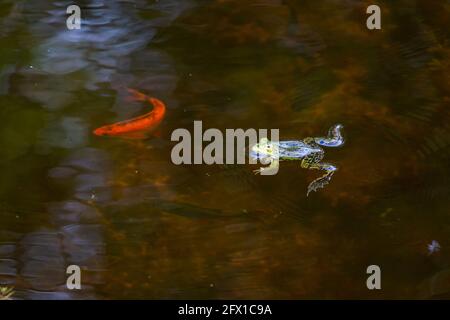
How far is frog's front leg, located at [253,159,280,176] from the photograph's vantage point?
5.13 feet

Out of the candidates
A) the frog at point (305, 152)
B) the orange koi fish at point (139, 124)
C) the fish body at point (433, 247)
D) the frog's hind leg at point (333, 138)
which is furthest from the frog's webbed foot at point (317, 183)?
the orange koi fish at point (139, 124)

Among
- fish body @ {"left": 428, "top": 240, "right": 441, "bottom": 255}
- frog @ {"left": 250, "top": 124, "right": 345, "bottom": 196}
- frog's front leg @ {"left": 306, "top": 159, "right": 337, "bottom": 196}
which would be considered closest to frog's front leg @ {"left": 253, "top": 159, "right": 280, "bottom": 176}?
frog @ {"left": 250, "top": 124, "right": 345, "bottom": 196}

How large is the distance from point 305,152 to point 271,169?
5.1 inches

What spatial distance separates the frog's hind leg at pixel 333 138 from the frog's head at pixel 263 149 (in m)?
0.15

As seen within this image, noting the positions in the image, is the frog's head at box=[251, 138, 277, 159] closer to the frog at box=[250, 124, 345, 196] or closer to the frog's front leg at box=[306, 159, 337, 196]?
the frog at box=[250, 124, 345, 196]

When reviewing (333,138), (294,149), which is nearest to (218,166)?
(294,149)

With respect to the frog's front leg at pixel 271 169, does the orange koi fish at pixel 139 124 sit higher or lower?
higher

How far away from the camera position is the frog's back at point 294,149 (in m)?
1.57

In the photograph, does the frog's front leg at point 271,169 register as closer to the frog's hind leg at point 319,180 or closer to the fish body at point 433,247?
the frog's hind leg at point 319,180

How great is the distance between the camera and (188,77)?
61.7 inches

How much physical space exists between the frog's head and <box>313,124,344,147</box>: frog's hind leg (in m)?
0.15

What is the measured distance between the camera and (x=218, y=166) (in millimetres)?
1562

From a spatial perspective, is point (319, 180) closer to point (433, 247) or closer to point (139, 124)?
point (433, 247)
